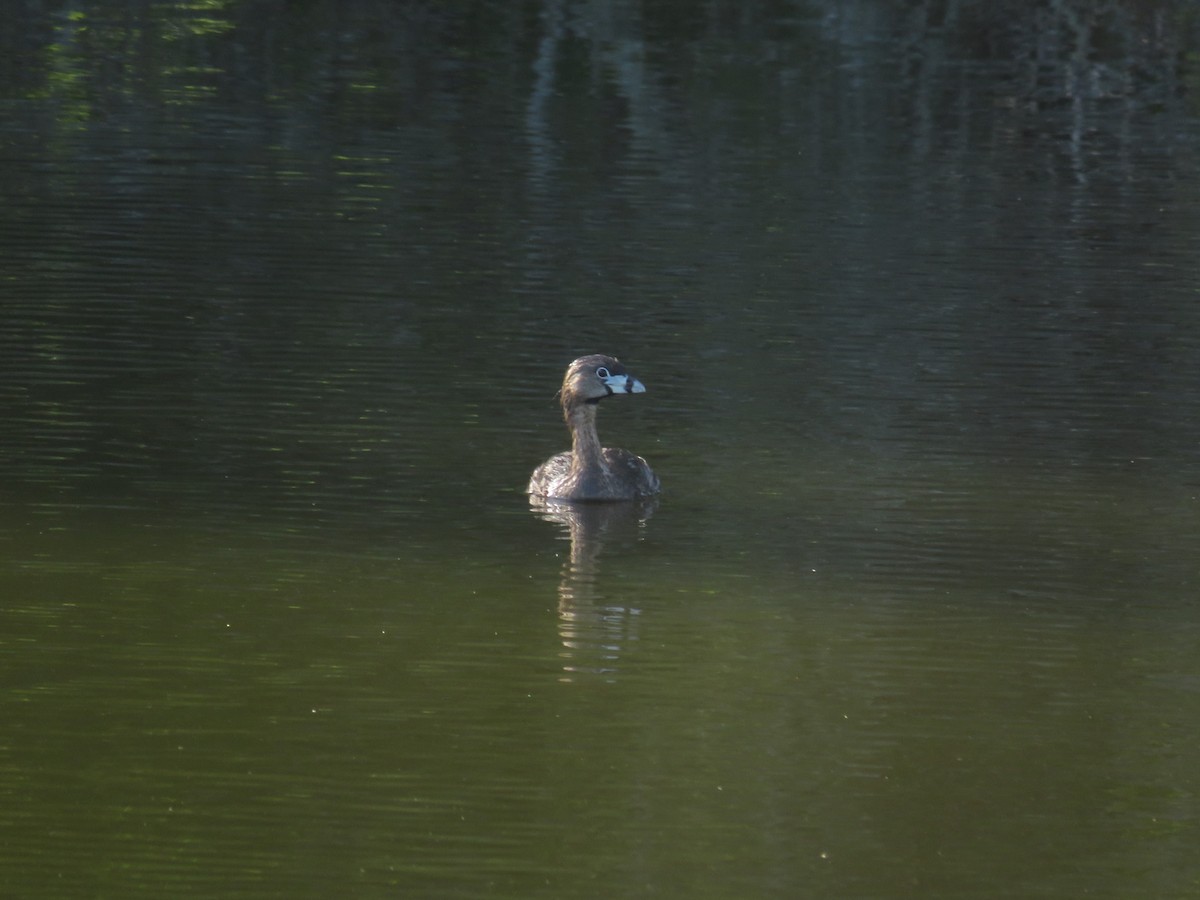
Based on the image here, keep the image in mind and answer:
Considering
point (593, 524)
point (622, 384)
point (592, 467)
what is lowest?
point (593, 524)

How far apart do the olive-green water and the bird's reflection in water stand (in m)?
0.04

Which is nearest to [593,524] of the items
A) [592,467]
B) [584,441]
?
[592,467]

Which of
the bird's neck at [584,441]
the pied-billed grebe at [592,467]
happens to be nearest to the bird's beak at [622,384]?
the pied-billed grebe at [592,467]

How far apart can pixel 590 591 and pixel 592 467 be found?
93.1 inches

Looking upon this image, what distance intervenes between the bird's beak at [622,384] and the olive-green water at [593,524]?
2.58 ft

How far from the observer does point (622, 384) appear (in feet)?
51.2

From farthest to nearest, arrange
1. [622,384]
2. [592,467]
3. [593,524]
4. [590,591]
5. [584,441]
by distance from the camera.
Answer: [622,384], [584,441], [592,467], [593,524], [590,591]

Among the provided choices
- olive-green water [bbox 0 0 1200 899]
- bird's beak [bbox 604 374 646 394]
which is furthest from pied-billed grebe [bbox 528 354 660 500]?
olive-green water [bbox 0 0 1200 899]

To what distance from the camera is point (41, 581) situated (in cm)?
1259

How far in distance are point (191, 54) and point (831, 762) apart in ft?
116

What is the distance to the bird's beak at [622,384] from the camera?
15578 mm

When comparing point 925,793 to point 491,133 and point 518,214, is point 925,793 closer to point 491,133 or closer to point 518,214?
point 518,214

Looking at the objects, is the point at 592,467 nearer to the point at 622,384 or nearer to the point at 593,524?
the point at 593,524

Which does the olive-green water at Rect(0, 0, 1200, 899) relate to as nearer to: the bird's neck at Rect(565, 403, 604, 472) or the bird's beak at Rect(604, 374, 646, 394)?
the bird's neck at Rect(565, 403, 604, 472)
